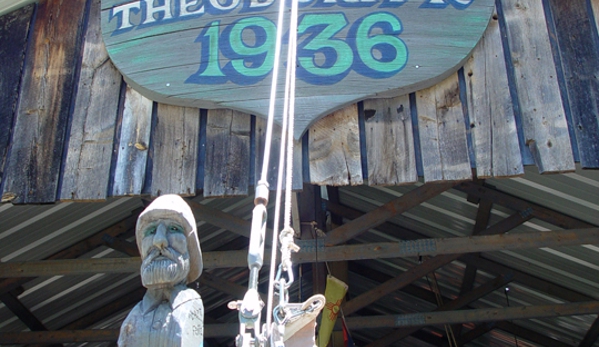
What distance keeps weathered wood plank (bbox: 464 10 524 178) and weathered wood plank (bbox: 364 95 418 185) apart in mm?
407

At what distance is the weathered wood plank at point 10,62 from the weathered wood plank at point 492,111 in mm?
3154

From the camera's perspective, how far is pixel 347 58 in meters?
4.17

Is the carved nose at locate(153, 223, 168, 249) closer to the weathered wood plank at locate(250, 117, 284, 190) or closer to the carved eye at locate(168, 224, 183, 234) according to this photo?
the carved eye at locate(168, 224, 183, 234)

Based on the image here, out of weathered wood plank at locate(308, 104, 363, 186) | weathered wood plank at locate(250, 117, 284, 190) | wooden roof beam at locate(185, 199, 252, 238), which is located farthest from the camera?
wooden roof beam at locate(185, 199, 252, 238)

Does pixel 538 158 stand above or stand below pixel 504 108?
below

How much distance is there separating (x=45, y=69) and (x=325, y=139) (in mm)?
2136

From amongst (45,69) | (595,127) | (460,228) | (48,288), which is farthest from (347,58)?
(48,288)

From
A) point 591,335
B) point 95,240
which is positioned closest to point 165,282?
point 95,240

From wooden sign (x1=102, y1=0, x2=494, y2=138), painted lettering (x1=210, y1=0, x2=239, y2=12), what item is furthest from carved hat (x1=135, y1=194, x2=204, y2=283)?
painted lettering (x1=210, y1=0, x2=239, y2=12)

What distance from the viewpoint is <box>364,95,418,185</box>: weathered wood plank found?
4.04 meters

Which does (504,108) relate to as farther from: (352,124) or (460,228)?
(460,228)

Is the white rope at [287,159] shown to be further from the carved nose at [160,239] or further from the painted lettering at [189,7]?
the painted lettering at [189,7]

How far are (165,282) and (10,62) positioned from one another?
299 cm

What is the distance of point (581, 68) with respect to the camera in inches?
167
